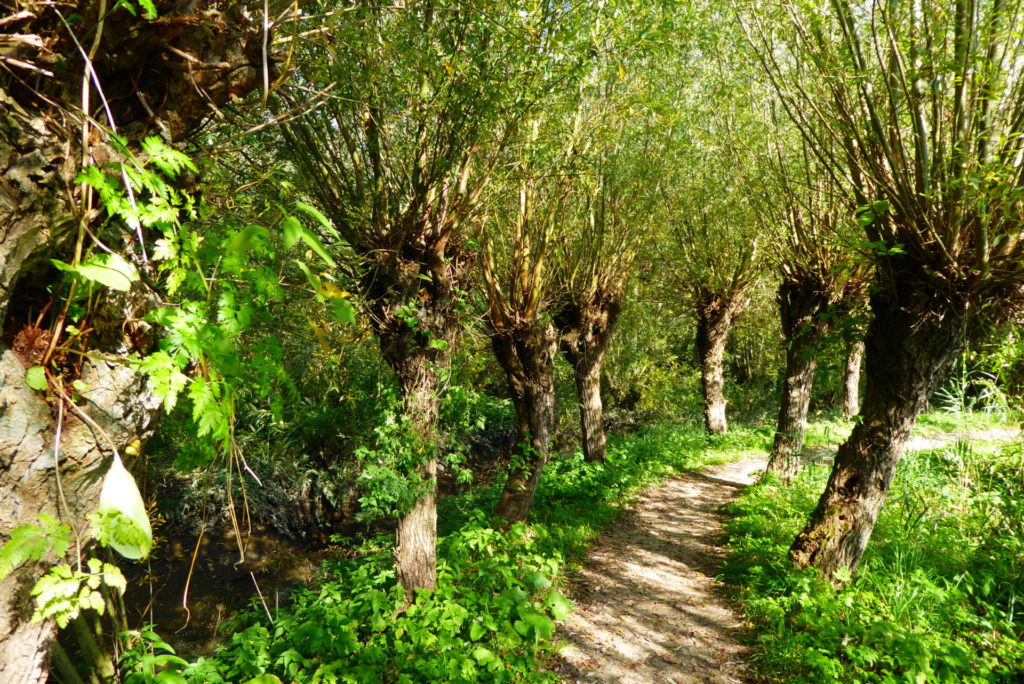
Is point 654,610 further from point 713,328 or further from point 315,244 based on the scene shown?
point 713,328

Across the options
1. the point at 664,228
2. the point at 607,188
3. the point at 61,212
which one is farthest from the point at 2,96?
the point at 664,228

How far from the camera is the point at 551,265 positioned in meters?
7.98

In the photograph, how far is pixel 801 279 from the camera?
9109 mm

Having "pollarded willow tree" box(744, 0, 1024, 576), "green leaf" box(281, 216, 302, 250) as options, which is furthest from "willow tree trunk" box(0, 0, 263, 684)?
"pollarded willow tree" box(744, 0, 1024, 576)

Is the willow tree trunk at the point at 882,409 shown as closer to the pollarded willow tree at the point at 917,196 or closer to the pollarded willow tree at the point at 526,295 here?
the pollarded willow tree at the point at 917,196

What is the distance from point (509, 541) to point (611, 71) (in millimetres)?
5923

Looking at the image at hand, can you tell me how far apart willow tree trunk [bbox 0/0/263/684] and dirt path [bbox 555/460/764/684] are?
4.04 meters

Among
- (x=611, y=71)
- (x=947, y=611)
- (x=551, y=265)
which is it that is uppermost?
(x=611, y=71)

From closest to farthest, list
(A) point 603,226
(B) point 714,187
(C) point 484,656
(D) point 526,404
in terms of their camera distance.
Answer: (C) point 484,656 → (D) point 526,404 → (A) point 603,226 → (B) point 714,187

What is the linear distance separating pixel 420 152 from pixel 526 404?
4.07 metres

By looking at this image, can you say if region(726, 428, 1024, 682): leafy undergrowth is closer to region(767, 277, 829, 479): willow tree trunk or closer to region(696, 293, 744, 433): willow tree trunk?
region(767, 277, 829, 479): willow tree trunk

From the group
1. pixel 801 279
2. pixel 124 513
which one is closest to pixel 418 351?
pixel 124 513

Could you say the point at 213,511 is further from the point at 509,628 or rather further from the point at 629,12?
the point at 629,12

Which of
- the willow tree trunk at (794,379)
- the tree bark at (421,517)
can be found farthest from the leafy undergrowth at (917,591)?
the tree bark at (421,517)
